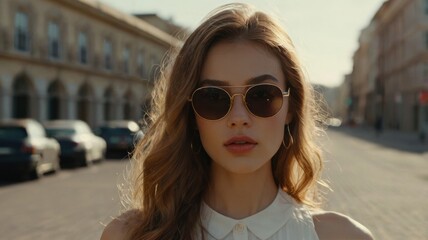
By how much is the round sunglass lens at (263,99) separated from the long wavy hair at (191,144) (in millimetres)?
128

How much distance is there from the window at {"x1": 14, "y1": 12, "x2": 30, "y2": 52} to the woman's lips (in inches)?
1317

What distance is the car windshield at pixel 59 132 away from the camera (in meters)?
23.1

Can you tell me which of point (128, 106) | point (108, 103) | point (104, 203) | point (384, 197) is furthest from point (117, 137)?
point (128, 106)

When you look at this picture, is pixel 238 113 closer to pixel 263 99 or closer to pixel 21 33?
pixel 263 99

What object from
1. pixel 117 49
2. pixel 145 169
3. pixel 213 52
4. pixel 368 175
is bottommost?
pixel 368 175

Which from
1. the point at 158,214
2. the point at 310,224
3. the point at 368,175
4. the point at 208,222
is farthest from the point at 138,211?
the point at 368,175

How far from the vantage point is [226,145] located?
207 centimetres

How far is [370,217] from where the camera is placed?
1065 cm

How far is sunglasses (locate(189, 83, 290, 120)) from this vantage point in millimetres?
2062

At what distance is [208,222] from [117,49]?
49.5 metres

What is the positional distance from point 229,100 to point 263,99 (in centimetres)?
11

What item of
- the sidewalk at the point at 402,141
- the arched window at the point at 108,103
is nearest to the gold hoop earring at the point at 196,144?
the sidewalk at the point at 402,141

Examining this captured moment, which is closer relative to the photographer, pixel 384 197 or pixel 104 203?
pixel 104 203

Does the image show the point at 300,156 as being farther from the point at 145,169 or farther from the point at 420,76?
the point at 420,76
